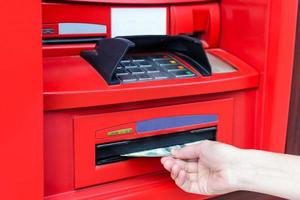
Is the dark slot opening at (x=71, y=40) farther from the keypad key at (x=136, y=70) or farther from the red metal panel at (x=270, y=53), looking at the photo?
the red metal panel at (x=270, y=53)

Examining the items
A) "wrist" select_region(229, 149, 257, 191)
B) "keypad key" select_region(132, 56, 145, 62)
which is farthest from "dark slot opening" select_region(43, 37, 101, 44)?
"wrist" select_region(229, 149, 257, 191)

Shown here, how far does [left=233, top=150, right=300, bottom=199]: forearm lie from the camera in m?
0.98

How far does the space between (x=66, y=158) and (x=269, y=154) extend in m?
0.43

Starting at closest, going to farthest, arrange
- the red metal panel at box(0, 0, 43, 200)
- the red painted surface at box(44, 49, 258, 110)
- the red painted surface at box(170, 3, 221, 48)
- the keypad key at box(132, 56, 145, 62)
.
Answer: the red metal panel at box(0, 0, 43, 200), the red painted surface at box(44, 49, 258, 110), the keypad key at box(132, 56, 145, 62), the red painted surface at box(170, 3, 221, 48)

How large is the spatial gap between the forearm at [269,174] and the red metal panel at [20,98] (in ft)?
1.38

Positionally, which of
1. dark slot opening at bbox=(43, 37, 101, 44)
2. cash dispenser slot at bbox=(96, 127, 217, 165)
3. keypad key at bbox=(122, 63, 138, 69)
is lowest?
cash dispenser slot at bbox=(96, 127, 217, 165)

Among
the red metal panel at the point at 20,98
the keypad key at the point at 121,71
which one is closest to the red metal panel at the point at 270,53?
the keypad key at the point at 121,71

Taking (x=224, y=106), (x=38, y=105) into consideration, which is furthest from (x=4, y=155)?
(x=224, y=106)

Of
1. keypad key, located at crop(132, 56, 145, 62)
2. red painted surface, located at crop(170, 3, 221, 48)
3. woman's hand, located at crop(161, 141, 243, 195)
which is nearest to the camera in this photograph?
woman's hand, located at crop(161, 141, 243, 195)

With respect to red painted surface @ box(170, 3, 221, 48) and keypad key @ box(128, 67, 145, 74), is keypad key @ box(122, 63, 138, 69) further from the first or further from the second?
red painted surface @ box(170, 3, 221, 48)

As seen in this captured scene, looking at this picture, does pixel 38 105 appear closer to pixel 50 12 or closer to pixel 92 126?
pixel 92 126

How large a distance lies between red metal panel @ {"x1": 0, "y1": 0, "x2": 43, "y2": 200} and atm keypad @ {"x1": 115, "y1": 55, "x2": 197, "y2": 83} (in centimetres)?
22

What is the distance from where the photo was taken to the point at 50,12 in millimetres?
1078

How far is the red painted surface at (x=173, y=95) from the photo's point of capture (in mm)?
948
